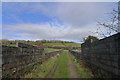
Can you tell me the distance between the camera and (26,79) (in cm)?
704

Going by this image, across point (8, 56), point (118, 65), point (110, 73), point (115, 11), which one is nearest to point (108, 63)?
point (110, 73)

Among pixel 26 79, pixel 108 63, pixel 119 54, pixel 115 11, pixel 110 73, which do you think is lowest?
pixel 26 79

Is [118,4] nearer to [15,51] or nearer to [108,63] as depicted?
[108,63]

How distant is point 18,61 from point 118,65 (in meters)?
4.74

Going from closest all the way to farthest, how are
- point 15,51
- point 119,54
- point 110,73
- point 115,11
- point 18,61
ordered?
point 119,54
point 110,73
point 15,51
point 18,61
point 115,11

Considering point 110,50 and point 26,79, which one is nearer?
point 110,50

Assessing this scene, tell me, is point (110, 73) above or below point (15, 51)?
below

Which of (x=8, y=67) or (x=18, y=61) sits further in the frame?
(x=18, y=61)

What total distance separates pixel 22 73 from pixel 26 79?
0.82 meters

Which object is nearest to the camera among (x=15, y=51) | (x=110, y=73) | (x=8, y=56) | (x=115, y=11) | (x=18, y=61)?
(x=110, y=73)

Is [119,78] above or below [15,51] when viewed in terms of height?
below

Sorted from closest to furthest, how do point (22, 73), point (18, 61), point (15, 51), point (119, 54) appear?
point (119, 54)
point (15, 51)
point (18, 61)
point (22, 73)

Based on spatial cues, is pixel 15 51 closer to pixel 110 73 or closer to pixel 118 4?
pixel 110 73

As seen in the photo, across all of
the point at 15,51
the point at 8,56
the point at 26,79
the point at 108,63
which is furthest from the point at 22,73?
the point at 108,63
